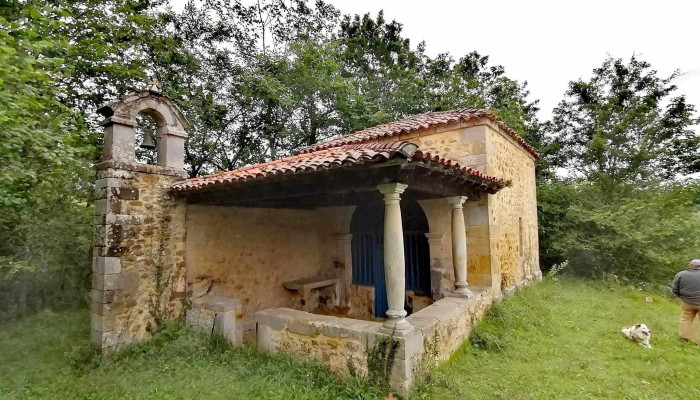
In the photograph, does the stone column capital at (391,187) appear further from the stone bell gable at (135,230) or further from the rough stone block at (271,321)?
the stone bell gable at (135,230)

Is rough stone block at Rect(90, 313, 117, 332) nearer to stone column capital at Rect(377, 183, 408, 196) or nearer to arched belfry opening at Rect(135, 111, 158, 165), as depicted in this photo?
stone column capital at Rect(377, 183, 408, 196)

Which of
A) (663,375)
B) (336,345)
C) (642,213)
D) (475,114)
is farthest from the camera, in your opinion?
(642,213)

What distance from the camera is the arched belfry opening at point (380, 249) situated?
299 inches

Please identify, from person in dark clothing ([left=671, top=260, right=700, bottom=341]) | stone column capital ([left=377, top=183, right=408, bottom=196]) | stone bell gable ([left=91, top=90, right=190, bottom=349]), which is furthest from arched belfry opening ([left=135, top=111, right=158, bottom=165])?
person in dark clothing ([left=671, top=260, right=700, bottom=341])

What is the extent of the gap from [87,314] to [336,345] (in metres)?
6.13

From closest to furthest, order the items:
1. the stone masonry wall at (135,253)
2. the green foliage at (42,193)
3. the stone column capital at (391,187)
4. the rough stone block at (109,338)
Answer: the stone column capital at (391,187)
the green foliage at (42,193)
the rough stone block at (109,338)
the stone masonry wall at (135,253)

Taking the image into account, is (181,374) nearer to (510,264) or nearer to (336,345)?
(336,345)

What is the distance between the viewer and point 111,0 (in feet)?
28.1

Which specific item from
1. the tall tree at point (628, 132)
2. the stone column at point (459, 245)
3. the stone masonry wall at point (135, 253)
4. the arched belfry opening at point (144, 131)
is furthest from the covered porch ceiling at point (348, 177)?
the tall tree at point (628, 132)

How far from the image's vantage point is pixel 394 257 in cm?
411

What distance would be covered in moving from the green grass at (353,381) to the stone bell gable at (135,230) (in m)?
0.51

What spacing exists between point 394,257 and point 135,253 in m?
4.23

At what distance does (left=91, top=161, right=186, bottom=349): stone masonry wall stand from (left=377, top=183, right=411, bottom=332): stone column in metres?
3.94

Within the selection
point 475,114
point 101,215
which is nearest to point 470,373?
point 475,114
